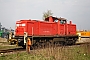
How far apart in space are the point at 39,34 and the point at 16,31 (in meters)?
2.50

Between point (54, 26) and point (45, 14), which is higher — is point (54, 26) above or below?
below

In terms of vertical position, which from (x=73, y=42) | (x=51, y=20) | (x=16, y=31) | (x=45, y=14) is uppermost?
(x=45, y=14)

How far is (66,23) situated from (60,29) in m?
1.53

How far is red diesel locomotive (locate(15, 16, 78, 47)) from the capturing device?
53.7 feet

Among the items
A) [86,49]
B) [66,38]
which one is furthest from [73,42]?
[86,49]

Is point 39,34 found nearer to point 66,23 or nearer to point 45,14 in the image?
point 66,23

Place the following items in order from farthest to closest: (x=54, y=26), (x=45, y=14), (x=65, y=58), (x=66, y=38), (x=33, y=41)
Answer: (x=45, y=14)
(x=66, y=38)
(x=54, y=26)
(x=33, y=41)
(x=65, y=58)

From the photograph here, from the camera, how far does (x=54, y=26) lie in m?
19.4

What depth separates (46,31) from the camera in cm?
1855

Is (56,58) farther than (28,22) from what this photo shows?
No

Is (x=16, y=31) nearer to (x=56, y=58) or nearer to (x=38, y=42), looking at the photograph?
(x=38, y=42)

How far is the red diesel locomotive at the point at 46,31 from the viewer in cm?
1636

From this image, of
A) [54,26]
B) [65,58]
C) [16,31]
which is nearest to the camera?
[65,58]

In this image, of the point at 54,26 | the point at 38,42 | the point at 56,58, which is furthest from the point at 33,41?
the point at 56,58
